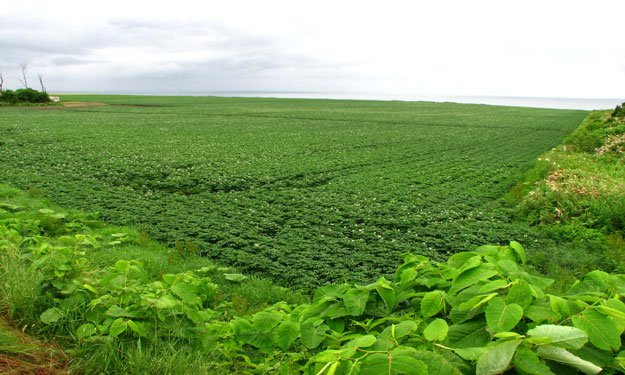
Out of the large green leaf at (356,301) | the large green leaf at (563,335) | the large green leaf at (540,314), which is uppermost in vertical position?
the large green leaf at (563,335)

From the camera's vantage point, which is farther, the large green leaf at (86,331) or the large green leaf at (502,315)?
the large green leaf at (86,331)

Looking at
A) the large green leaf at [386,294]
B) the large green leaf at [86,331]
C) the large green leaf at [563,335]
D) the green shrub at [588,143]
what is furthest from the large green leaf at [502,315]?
the green shrub at [588,143]

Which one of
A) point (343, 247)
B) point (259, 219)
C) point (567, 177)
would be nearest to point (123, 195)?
point (259, 219)

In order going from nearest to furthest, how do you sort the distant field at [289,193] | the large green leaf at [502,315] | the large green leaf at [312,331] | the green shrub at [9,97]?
the large green leaf at [502,315], the large green leaf at [312,331], the distant field at [289,193], the green shrub at [9,97]

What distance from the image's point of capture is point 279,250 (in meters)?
8.66

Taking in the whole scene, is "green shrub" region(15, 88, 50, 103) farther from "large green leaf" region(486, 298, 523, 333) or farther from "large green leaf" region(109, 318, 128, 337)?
"large green leaf" region(486, 298, 523, 333)

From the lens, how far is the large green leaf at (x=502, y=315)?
1.92 m

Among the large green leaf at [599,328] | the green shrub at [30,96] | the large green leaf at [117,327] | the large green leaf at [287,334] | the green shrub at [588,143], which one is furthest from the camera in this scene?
the green shrub at [30,96]

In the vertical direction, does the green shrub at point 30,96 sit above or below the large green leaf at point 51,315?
above

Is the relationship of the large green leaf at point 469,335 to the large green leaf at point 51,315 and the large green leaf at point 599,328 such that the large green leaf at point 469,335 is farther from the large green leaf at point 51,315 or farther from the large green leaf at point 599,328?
the large green leaf at point 51,315

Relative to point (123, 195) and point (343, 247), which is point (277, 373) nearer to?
point (343, 247)

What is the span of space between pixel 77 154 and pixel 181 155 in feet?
13.2

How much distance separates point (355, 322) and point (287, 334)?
0.50 m

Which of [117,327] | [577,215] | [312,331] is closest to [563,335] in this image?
[312,331]
